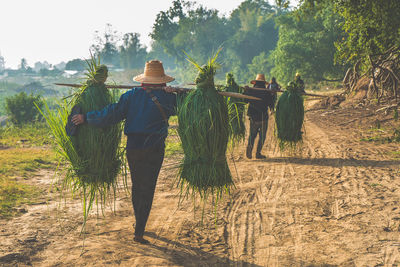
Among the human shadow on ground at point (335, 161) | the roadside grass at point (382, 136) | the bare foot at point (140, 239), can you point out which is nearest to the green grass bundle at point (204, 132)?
the bare foot at point (140, 239)

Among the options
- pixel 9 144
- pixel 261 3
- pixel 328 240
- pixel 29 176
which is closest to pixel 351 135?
pixel 328 240

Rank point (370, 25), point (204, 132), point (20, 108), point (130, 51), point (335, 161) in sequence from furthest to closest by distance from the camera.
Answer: point (130, 51), point (20, 108), point (370, 25), point (335, 161), point (204, 132)

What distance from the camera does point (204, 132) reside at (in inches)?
128

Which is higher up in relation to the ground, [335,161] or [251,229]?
[335,161]

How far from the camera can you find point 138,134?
3.39 m

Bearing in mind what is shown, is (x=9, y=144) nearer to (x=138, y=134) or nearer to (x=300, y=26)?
(x=138, y=134)

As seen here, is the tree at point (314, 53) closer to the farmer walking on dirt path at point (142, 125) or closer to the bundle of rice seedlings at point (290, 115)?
the bundle of rice seedlings at point (290, 115)

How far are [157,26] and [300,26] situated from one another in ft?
135

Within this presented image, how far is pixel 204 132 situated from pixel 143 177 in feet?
2.66

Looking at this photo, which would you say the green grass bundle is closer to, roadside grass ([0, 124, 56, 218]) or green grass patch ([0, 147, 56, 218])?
roadside grass ([0, 124, 56, 218])

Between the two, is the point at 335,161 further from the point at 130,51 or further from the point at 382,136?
the point at 130,51

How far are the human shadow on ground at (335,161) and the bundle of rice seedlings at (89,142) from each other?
4.21 metres

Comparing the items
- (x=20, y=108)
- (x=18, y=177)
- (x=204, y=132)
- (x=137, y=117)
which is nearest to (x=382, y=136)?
(x=204, y=132)

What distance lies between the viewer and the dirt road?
321 centimetres
